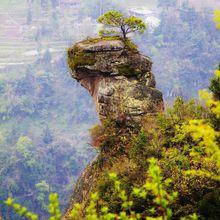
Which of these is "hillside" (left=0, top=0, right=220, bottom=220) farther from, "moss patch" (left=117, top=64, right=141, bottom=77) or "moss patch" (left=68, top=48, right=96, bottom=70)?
"moss patch" (left=117, top=64, right=141, bottom=77)

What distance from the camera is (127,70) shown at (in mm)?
24734

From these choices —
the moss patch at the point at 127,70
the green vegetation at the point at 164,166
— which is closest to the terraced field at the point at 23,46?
the moss patch at the point at 127,70

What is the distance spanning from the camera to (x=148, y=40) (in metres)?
172

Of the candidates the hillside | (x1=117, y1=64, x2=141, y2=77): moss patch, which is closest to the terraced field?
the hillside

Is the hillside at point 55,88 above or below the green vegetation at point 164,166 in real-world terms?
below

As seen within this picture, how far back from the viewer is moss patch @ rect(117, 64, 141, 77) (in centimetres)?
2464

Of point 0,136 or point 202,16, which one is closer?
point 0,136

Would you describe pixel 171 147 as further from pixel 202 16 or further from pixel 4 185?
pixel 202 16

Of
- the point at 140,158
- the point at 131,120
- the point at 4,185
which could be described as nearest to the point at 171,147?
the point at 140,158

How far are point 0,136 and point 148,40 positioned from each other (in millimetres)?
73020

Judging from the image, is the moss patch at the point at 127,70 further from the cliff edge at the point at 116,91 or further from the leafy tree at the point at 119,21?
the leafy tree at the point at 119,21

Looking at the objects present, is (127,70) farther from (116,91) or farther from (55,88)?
(55,88)

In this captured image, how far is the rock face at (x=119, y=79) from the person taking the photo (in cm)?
2439

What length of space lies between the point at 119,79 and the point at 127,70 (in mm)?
578
